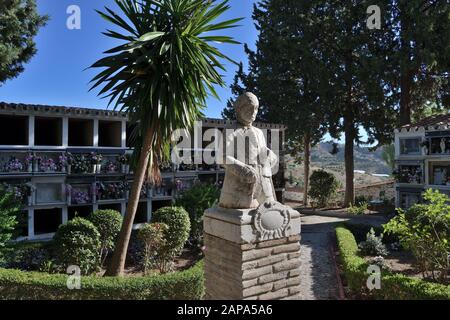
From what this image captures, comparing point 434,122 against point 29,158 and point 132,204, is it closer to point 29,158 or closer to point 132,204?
point 132,204

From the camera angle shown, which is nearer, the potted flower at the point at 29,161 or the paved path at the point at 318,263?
the paved path at the point at 318,263

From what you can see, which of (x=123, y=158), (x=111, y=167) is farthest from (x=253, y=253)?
(x=123, y=158)

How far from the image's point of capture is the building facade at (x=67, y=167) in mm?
14477

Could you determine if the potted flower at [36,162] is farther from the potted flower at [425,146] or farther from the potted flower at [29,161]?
the potted flower at [425,146]

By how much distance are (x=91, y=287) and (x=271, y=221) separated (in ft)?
18.6

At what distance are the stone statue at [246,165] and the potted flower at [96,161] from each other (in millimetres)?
11867

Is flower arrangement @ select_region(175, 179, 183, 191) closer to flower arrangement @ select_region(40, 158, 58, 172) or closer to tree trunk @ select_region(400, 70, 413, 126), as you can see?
flower arrangement @ select_region(40, 158, 58, 172)

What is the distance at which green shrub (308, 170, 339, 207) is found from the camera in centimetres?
2730

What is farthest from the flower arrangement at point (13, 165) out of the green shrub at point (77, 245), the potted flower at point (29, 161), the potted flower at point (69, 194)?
the green shrub at point (77, 245)

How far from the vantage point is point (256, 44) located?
28.3 meters

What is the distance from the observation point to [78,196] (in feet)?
51.5
